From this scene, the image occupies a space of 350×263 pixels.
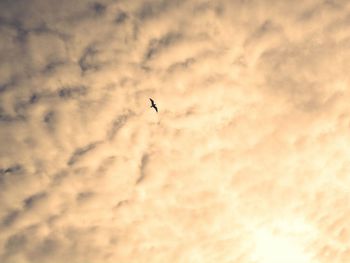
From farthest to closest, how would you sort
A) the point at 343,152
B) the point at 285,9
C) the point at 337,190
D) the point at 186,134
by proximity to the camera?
1. the point at 337,190
2. the point at 343,152
3. the point at 186,134
4. the point at 285,9

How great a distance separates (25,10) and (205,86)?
16.8 ft

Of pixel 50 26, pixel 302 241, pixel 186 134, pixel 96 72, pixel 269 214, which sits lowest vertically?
pixel 302 241

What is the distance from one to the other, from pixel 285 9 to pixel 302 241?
32.4 ft

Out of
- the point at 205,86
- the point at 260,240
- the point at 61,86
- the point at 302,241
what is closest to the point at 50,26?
the point at 61,86

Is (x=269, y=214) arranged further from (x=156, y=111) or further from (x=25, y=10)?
(x=25, y=10)

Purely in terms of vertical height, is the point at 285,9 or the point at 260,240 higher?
the point at 285,9

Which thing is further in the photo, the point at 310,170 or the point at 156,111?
the point at 310,170

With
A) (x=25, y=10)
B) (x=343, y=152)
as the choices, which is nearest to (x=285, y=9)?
(x=343, y=152)

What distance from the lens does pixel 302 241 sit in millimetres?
13898

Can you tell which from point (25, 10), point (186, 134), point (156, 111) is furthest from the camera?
point (186, 134)

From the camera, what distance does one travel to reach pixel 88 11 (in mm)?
7941

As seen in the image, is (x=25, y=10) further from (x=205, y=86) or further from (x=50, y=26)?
(x=205, y=86)

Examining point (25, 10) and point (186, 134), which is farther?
point (186, 134)

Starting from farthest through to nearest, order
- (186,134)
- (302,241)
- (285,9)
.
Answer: (302,241) → (186,134) → (285,9)
